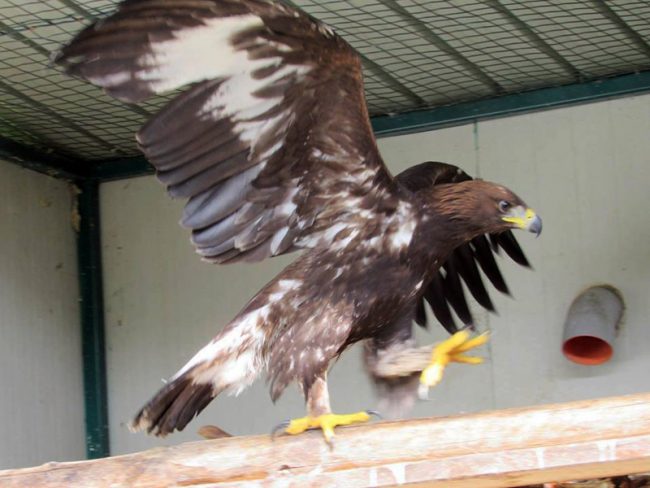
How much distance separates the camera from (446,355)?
360 centimetres

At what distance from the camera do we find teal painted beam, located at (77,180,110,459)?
5.79 metres

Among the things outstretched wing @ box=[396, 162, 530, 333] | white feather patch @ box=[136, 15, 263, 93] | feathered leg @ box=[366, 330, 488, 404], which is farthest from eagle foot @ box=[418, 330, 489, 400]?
white feather patch @ box=[136, 15, 263, 93]

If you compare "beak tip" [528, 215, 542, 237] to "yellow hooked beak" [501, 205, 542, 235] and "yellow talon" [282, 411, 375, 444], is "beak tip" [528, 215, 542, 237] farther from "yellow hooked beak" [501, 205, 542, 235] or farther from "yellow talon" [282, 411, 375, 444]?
"yellow talon" [282, 411, 375, 444]

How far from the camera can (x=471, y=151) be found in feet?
17.2

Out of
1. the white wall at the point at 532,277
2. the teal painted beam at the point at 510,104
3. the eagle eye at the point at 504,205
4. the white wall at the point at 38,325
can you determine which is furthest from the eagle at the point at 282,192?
the white wall at the point at 38,325

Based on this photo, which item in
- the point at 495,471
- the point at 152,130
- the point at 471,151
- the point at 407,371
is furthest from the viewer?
the point at 471,151

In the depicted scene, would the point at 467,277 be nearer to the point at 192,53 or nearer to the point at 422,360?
the point at 422,360

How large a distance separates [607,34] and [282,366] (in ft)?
6.57

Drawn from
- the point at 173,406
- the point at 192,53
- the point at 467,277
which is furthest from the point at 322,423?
the point at 467,277

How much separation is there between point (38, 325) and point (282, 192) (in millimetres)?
2270

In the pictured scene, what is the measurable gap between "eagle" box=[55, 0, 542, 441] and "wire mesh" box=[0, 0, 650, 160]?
2.57ft

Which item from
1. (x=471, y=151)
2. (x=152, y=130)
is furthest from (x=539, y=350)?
(x=152, y=130)

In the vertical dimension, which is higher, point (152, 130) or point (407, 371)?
point (152, 130)

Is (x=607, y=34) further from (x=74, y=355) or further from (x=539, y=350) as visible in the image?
(x=74, y=355)
